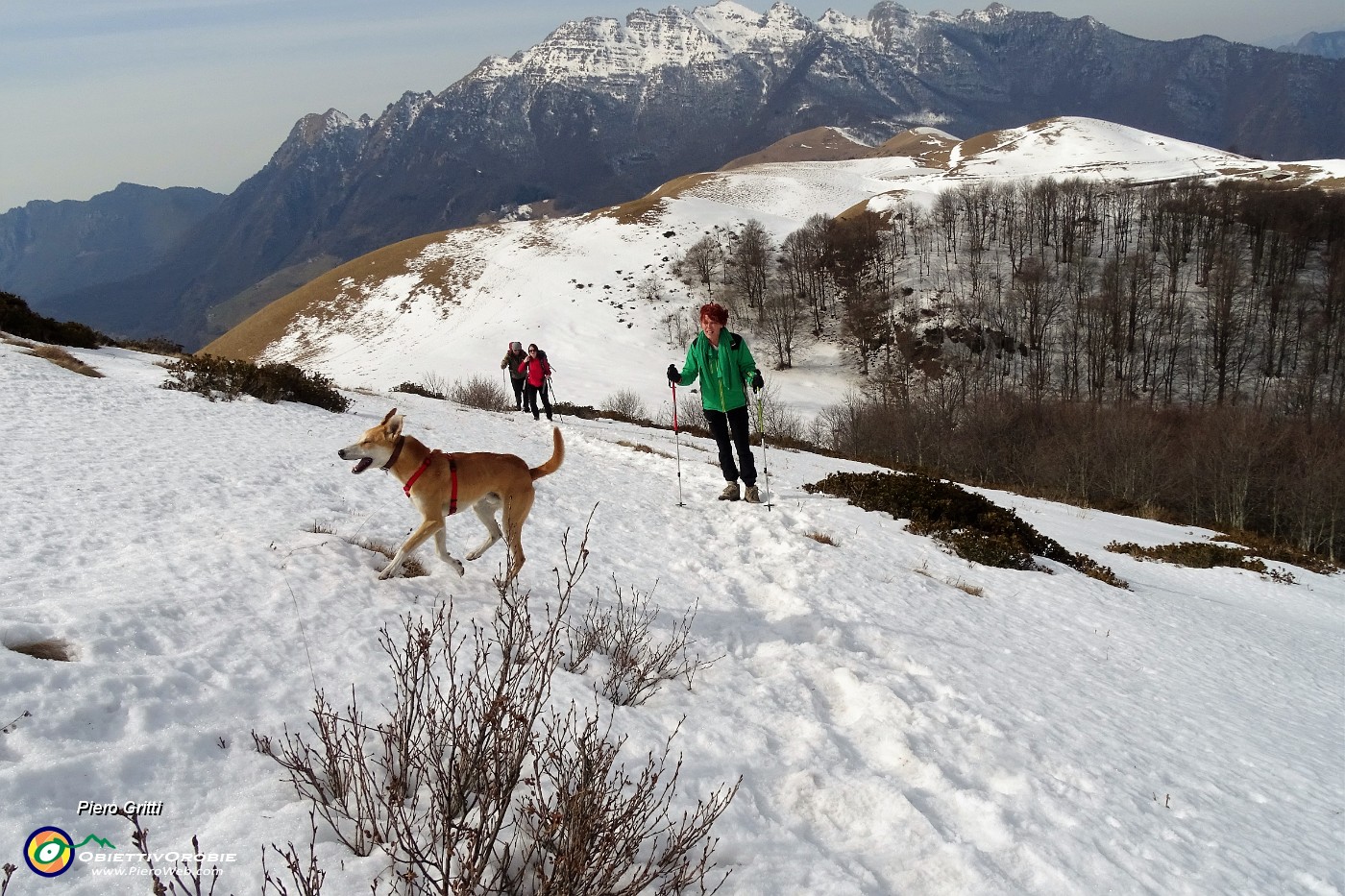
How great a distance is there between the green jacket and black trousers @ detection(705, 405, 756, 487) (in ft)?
0.54

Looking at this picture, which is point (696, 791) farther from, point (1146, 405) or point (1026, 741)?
point (1146, 405)

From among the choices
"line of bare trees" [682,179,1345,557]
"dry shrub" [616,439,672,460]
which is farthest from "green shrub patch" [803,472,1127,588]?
"line of bare trees" [682,179,1345,557]

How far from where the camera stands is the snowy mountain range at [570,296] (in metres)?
56.7

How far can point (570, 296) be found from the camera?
223 feet

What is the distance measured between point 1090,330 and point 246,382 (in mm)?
68254

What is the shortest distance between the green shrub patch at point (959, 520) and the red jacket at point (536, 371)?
1064 cm

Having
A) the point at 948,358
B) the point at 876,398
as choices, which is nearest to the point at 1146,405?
the point at 948,358

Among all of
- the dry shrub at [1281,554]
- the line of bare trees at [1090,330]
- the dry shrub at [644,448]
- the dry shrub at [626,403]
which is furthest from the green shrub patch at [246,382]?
the line of bare trees at [1090,330]

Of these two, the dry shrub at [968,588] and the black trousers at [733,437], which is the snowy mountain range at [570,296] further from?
the dry shrub at [968,588]

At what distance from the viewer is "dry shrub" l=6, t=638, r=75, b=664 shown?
10.3ft

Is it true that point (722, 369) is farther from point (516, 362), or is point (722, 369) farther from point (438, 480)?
point (516, 362)

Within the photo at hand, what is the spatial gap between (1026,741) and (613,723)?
106 inches

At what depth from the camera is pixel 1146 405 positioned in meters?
52.0

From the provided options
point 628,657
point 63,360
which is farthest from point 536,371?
point 628,657
